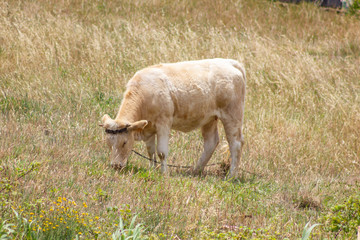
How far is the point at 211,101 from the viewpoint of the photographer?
27.3 feet

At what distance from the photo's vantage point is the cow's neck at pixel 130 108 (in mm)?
7398

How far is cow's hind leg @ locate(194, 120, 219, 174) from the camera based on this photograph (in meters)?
8.75

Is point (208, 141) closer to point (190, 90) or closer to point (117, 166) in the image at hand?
point (190, 90)

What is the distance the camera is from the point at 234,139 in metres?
8.63

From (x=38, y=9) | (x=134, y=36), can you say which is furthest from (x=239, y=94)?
(x=38, y=9)

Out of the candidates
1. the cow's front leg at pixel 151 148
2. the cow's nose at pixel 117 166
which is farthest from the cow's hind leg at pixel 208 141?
the cow's nose at pixel 117 166

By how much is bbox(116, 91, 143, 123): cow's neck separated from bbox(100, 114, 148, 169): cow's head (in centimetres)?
32

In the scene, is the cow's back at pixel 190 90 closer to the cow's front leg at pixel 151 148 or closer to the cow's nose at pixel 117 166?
the cow's front leg at pixel 151 148

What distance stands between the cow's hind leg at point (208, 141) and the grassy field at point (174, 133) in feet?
0.78

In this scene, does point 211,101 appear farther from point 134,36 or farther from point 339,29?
point 339,29

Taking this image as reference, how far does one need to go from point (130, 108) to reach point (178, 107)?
85 centimetres

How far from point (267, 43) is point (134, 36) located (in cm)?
422

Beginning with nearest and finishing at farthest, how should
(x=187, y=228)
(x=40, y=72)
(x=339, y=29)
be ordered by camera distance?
(x=187, y=228) → (x=40, y=72) → (x=339, y=29)

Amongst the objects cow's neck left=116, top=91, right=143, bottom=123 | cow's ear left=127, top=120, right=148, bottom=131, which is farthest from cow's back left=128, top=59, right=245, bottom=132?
cow's ear left=127, top=120, right=148, bottom=131
